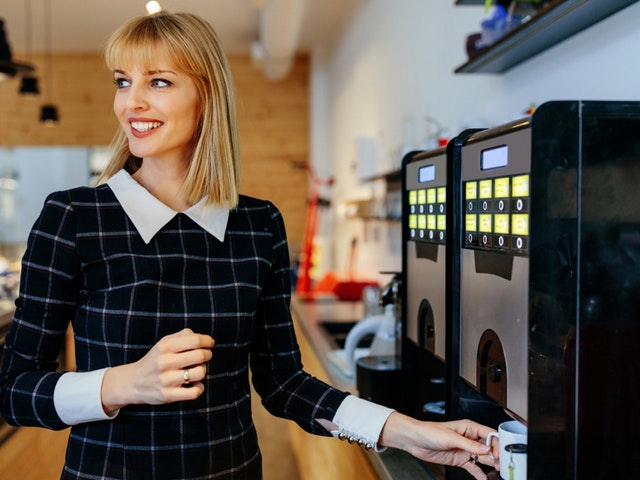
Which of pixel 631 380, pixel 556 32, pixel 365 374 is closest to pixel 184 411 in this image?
pixel 365 374

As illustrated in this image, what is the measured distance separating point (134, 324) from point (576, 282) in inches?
26.2

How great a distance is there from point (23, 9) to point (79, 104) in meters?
1.73

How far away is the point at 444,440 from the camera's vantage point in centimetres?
104

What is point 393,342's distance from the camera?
1885mm

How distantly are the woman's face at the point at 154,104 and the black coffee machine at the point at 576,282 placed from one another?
1.78ft

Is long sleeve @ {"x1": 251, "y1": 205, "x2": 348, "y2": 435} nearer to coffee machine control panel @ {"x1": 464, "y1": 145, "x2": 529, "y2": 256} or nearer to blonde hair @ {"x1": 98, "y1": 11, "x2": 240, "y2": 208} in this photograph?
blonde hair @ {"x1": 98, "y1": 11, "x2": 240, "y2": 208}

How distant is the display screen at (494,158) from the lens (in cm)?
91

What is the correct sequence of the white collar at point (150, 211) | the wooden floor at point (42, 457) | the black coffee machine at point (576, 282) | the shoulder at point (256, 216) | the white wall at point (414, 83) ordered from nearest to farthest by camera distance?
the black coffee machine at point (576, 282) < the white collar at point (150, 211) < the shoulder at point (256, 216) < the white wall at point (414, 83) < the wooden floor at point (42, 457)

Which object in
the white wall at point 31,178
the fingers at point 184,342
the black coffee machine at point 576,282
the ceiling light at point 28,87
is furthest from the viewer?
the white wall at point 31,178

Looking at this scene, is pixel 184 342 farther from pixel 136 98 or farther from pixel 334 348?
pixel 334 348

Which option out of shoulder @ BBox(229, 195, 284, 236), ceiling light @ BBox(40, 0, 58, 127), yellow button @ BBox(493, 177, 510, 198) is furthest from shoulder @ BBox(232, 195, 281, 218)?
ceiling light @ BBox(40, 0, 58, 127)

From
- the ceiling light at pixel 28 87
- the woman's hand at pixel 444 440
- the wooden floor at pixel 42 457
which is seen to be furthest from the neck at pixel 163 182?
the ceiling light at pixel 28 87

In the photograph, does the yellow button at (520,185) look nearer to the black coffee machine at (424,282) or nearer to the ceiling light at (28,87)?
the black coffee machine at (424,282)

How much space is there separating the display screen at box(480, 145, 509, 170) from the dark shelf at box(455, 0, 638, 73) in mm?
686
